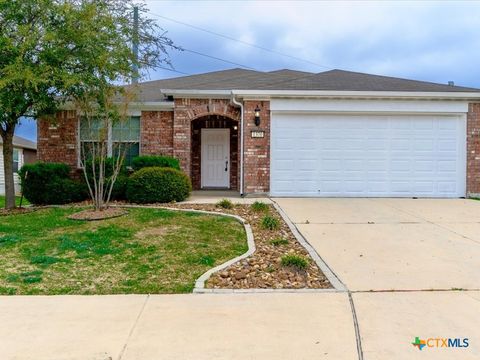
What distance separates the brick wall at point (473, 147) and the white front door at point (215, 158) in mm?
8207

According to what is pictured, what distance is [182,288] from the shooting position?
4.35m

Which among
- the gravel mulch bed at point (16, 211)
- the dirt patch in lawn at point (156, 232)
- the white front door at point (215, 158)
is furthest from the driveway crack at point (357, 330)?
the white front door at point (215, 158)

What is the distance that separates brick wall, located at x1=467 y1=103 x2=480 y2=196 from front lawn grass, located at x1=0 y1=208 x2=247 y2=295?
27.9 feet

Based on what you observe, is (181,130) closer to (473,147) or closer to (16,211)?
(16,211)

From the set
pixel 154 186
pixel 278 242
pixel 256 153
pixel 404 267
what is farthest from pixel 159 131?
pixel 404 267

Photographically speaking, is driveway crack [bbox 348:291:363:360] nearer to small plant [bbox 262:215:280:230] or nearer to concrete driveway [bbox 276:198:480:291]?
concrete driveway [bbox 276:198:480:291]

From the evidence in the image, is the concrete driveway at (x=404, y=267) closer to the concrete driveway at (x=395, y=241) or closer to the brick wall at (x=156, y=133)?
the concrete driveway at (x=395, y=241)

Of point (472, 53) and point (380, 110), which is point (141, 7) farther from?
point (472, 53)

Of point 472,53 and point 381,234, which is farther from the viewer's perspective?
point 472,53

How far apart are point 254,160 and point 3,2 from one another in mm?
7481

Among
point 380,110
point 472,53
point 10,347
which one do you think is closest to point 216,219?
point 10,347

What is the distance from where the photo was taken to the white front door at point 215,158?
14266 mm

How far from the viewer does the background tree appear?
826cm

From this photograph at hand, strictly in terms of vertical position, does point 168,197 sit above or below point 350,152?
below
